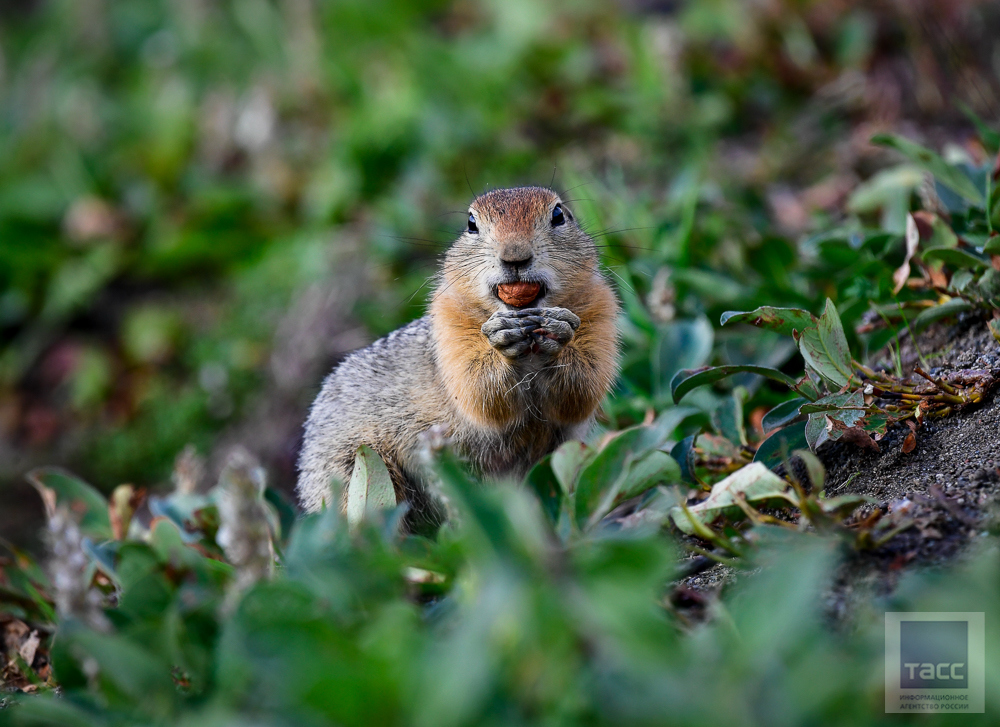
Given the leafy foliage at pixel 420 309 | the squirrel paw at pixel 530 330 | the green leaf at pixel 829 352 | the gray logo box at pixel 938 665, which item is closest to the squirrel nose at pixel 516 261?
the squirrel paw at pixel 530 330

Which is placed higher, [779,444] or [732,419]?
[732,419]

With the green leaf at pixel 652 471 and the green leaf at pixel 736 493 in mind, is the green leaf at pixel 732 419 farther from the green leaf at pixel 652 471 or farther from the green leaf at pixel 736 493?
the green leaf at pixel 652 471

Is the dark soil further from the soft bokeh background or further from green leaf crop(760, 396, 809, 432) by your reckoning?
the soft bokeh background

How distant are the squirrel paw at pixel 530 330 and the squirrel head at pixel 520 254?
0.19 meters

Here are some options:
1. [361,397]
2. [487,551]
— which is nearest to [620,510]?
[361,397]

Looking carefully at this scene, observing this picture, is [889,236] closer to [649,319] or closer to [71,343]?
[649,319]

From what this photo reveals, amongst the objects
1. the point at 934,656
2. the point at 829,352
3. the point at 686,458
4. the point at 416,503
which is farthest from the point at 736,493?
the point at 416,503

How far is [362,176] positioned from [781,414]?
205 inches

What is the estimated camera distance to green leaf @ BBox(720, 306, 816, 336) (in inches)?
112

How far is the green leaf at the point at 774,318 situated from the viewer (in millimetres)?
2857

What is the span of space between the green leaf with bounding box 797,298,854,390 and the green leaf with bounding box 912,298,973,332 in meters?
0.66

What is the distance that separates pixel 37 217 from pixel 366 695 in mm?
7872

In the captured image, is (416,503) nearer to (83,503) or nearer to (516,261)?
(516,261)

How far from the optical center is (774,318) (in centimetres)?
291
